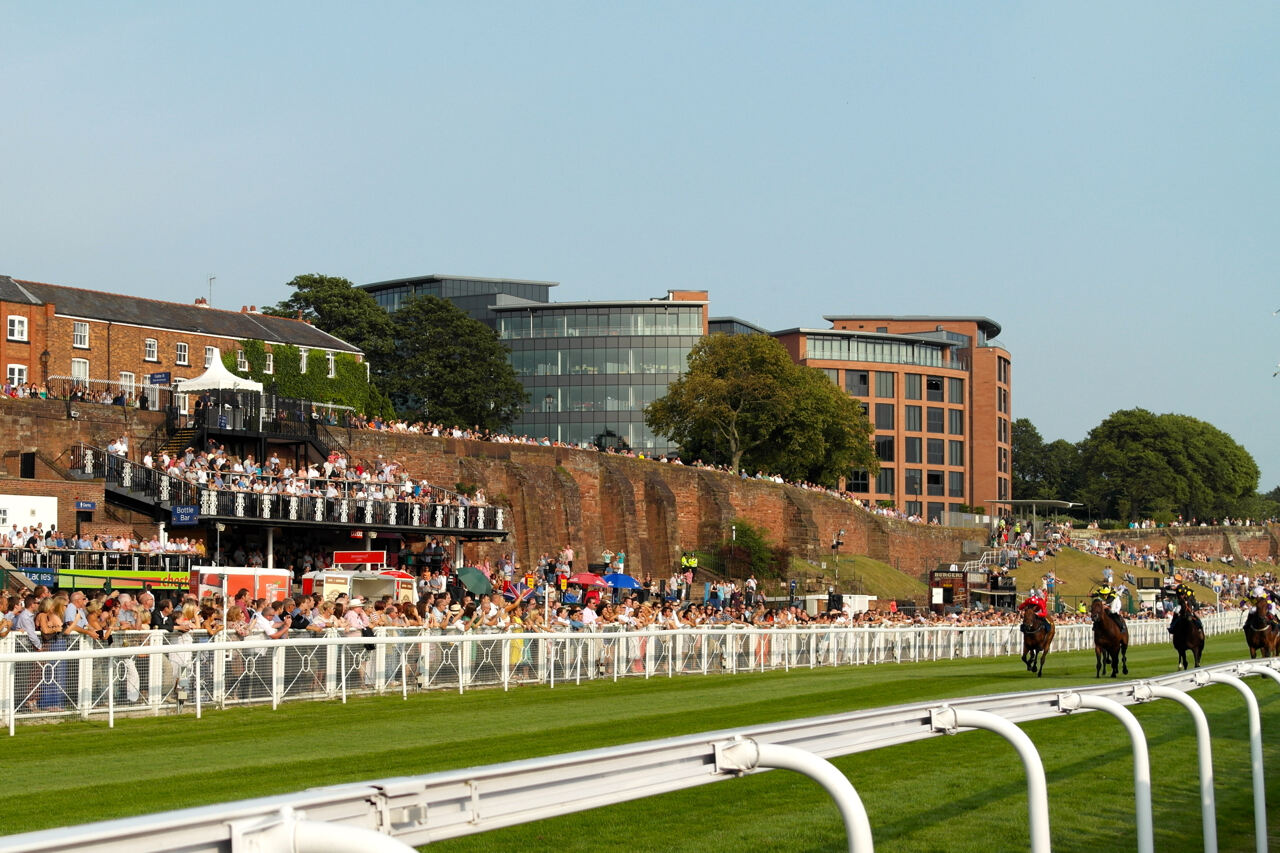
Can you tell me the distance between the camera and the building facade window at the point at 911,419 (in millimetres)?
117250

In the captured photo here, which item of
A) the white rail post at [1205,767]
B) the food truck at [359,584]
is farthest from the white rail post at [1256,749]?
the food truck at [359,584]

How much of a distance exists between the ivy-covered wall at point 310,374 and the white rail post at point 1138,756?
60515 millimetres

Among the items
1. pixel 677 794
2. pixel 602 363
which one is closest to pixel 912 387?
pixel 602 363

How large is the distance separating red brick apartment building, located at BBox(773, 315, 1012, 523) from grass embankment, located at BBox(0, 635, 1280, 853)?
96059 millimetres

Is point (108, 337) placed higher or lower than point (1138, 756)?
higher

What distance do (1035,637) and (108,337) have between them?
151 feet

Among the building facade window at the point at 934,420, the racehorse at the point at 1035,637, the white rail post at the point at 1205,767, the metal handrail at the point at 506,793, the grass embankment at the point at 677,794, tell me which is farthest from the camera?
the building facade window at the point at 934,420

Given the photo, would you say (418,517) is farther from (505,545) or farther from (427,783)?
(427,783)

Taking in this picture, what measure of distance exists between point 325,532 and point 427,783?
44.5m

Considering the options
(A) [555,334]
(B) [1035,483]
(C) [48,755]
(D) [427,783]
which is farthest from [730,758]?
(B) [1035,483]

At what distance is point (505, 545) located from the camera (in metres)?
54.9

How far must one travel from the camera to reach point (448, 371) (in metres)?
89.3

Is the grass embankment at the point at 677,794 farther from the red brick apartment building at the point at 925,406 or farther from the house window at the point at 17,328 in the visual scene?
the red brick apartment building at the point at 925,406

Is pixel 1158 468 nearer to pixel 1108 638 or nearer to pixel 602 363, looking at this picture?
pixel 602 363
